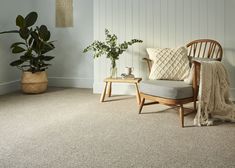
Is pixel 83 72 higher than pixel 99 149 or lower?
higher

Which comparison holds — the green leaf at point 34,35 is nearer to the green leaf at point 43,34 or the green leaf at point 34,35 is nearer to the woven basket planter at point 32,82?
the green leaf at point 43,34

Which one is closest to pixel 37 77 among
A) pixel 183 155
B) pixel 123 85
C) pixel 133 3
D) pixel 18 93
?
pixel 18 93

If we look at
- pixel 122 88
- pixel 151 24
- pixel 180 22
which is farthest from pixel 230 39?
pixel 122 88

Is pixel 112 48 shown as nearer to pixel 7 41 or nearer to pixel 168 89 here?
pixel 168 89

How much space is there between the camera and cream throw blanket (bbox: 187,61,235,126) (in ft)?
9.91

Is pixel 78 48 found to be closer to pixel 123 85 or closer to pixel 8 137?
pixel 123 85

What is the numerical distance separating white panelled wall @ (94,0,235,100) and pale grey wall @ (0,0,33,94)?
1502mm

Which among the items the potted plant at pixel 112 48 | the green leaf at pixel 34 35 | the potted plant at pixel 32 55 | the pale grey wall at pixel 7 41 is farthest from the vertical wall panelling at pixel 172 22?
the pale grey wall at pixel 7 41

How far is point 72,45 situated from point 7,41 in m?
1.11

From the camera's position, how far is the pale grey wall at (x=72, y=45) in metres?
5.14

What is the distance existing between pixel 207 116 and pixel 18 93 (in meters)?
3.16

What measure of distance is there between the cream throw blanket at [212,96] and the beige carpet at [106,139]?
0.16 meters

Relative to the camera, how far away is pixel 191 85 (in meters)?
3.10

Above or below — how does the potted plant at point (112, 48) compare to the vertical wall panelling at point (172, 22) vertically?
below
